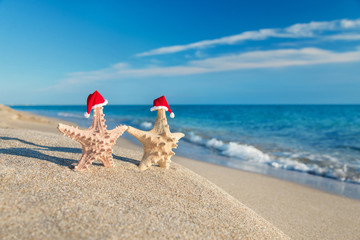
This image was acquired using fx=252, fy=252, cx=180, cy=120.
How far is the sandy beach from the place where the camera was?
207 centimetres

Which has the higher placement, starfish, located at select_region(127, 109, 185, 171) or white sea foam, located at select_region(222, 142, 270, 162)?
starfish, located at select_region(127, 109, 185, 171)

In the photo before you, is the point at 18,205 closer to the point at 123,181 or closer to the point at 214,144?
the point at 123,181

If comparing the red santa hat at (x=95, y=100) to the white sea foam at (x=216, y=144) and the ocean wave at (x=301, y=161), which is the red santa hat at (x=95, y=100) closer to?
the ocean wave at (x=301, y=161)

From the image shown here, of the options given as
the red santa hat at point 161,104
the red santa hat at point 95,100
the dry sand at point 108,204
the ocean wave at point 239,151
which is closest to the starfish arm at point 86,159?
the dry sand at point 108,204

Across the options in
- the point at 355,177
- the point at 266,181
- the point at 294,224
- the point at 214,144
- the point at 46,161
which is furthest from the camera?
the point at 214,144

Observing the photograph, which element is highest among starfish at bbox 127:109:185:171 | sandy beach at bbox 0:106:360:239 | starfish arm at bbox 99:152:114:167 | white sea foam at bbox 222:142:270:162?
starfish at bbox 127:109:185:171

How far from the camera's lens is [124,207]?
246cm

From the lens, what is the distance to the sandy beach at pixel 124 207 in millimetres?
2070

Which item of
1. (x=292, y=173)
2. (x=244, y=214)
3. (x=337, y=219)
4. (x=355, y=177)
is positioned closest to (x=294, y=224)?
(x=337, y=219)

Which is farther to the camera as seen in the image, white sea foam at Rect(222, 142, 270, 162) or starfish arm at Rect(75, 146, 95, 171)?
white sea foam at Rect(222, 142, 270, 162)

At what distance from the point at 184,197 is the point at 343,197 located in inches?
170

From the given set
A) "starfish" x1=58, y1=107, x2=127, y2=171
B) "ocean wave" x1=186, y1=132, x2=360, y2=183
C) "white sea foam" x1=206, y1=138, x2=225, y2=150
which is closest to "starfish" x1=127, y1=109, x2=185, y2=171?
"starfish" x1=58, y1=107, x2=127, y2=171

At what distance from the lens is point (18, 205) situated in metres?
2.19

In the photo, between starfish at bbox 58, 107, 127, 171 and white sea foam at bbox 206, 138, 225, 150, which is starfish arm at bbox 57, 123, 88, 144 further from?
white sea foam at bbox 206, 138, 225, 150
